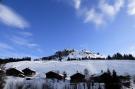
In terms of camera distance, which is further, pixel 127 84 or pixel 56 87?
pixel 127 84

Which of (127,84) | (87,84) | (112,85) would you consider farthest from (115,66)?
(112,85)

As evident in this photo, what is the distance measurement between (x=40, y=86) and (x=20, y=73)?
1404 inches

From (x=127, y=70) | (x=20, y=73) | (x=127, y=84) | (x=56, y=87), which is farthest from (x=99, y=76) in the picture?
(x=127, y=70)

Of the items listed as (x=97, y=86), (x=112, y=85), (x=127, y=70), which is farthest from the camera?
(x=127, y=70)

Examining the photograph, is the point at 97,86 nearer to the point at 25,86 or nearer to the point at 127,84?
the point at 127,84

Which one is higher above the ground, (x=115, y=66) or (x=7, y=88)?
(x=115, y=66)

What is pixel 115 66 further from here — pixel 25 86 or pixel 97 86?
pixel 25 86

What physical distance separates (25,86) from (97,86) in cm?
2546

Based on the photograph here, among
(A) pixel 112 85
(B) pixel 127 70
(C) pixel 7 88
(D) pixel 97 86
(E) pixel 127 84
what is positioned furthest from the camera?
(B) pixel 127 70

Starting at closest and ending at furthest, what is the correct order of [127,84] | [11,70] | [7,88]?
1. [7,88]
2. [127,84]
3. [11,70]

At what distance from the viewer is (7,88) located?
336ft

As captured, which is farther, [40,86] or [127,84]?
[127,84]

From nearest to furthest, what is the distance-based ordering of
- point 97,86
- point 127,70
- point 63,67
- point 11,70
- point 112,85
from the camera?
point 112,85 < point 97,86 < point 11,70 < point 127,70 < point 63,67

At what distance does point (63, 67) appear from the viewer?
19825cm
